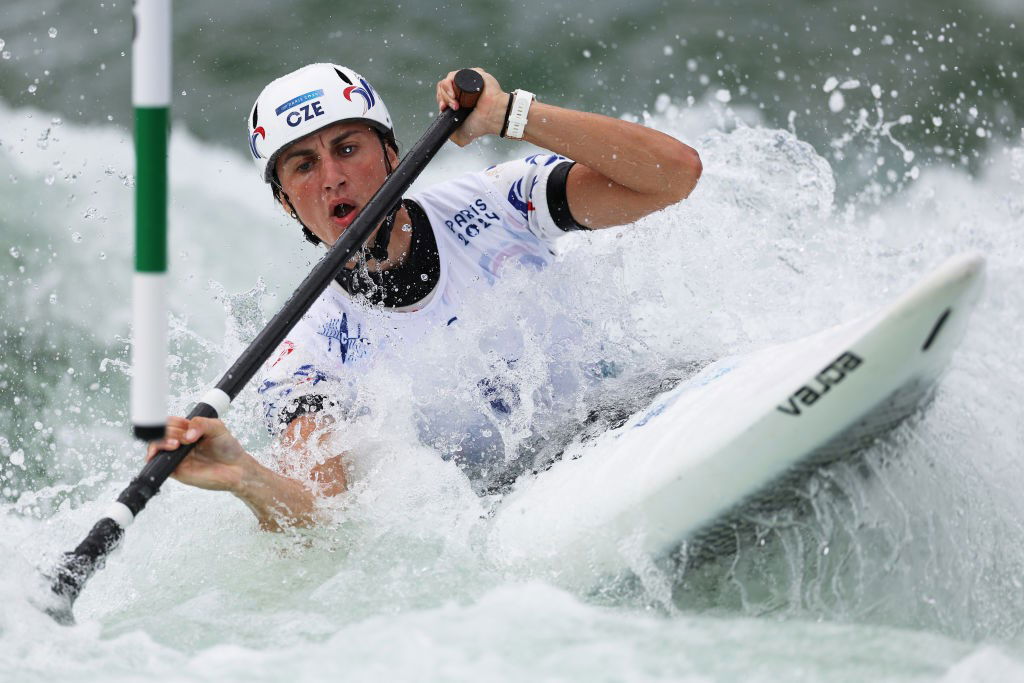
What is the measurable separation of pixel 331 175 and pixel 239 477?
0.94 meters

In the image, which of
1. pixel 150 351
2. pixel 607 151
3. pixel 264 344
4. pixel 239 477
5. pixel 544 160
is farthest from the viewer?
pixel 544 160

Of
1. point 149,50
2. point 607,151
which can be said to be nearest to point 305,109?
point 607,151

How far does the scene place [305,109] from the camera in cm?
334

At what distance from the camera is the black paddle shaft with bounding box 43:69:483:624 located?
2.73 m

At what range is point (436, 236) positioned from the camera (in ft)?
11.1

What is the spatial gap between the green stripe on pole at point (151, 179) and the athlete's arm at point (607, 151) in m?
1.35

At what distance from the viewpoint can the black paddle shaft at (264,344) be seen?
273cm

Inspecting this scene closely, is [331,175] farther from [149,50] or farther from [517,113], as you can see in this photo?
[149,50]

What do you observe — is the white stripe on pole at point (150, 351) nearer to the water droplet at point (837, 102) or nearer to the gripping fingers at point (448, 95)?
the gripping fingers at point (448, 95)

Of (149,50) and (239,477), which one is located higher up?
(149,50)

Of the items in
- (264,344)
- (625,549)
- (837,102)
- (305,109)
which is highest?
(837,102)

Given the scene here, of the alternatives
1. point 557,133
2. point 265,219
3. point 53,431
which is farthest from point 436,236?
point 265,219

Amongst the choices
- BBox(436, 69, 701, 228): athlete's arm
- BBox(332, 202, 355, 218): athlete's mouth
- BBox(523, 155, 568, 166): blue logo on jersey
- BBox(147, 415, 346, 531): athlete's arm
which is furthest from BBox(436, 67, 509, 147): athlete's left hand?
BBox(147, 415, 346, 531): athlete's arm

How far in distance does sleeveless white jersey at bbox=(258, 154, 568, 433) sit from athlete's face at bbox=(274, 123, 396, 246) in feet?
0.60
